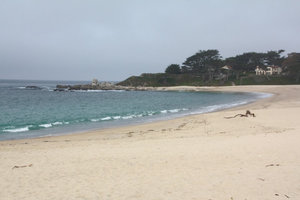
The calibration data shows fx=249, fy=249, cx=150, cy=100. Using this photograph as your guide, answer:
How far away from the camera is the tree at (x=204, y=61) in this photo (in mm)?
93294

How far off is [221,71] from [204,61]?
761 centimetres

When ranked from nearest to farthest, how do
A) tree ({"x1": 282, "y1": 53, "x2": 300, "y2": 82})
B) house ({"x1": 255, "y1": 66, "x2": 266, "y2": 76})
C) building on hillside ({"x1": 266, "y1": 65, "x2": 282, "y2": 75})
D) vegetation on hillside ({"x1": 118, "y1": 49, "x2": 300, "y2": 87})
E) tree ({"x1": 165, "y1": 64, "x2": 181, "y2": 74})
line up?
tree ({"x1": 282, "y1": 53, "x2": 300, "y2": 82}) < vegetation on hillside ({"x1": 118, "y1": 49, "x2": 300, "y2": 87}) < house ({"x1": 255, "y1": 66, "x2": 266, "y2": 76}) < building on hillside ({"x1": 266, "y1": 65, "x2": 282, "y2": 75}) < tree ({"x1": 165, "y1": 64, "x2": 181, "y2": 74})

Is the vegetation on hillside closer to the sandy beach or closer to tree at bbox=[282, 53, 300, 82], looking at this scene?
tree at bbox=[282, 53, 300, 82]

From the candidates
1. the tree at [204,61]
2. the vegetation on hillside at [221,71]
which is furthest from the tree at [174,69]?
the tree at [204,61]

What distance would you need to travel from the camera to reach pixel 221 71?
96.7 meters

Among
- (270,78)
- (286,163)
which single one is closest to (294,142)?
(286,163)

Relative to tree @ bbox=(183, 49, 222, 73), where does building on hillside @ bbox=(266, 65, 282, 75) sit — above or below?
below

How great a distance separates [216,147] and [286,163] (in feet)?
9.30

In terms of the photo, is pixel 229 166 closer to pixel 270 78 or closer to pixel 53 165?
pixel 53 165

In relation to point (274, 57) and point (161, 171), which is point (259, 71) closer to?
point (274, 57)

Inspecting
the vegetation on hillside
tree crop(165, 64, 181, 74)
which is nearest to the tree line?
the vegetation on hillside

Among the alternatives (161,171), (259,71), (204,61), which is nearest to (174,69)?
(204,61)

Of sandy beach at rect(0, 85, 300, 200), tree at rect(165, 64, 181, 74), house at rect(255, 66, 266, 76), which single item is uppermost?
tree at rect(165, 64, 181, 74)

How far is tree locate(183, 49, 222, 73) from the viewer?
93.3 m
